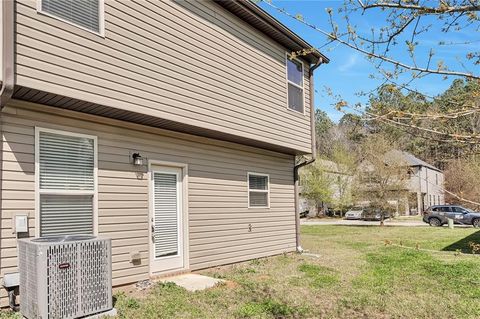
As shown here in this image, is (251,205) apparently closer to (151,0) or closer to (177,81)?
(177,81)

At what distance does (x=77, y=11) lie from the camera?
18.8 feet

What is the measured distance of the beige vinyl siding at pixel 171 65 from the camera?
5230 mm

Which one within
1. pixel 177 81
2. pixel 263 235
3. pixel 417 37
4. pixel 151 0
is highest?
pixel 151 0

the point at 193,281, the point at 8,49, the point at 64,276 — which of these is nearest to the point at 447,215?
the point at 193,281

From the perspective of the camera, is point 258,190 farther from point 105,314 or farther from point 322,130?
point 322,130

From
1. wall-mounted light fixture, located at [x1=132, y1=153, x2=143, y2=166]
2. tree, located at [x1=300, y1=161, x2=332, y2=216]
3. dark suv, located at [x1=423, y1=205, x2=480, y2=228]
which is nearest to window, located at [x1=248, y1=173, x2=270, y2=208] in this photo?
wall-mounted light fixture, located at [x1=132, y1=153, x2=143, y2=166]

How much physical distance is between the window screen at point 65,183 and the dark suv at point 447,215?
74.0 feet

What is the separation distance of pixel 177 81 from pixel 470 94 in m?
5.70

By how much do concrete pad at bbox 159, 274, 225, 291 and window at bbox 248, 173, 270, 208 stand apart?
2730 millimetres

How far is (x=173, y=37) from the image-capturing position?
7.15 metres

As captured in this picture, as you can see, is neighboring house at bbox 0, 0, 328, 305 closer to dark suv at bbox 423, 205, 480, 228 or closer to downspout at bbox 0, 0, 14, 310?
downspout at bbox 0, 0, 14, 310

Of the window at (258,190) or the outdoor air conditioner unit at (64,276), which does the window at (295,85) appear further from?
the outdoor air conditioner unit at (64,276)

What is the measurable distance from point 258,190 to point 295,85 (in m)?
2.90

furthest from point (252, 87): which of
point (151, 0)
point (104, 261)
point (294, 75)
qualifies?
point (104, 261)
